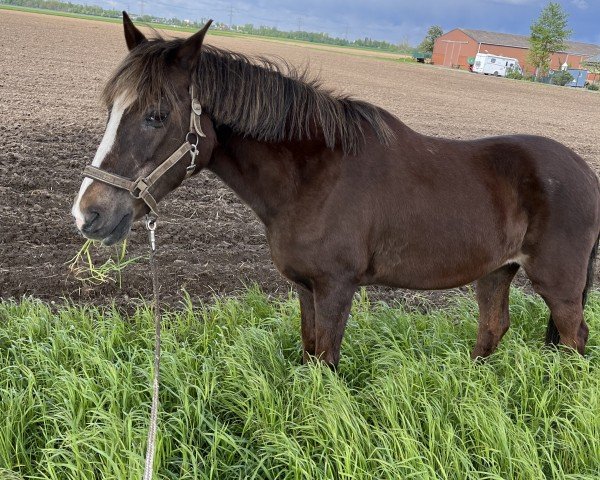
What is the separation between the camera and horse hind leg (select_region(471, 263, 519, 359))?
4207 mm

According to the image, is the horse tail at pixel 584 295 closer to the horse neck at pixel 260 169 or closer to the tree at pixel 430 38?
the horse neck at pixel 260 169

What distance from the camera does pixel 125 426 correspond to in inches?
118

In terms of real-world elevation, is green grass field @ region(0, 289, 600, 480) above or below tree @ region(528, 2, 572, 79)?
below

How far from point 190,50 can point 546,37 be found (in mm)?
92613

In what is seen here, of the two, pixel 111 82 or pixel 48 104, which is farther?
pixel 48 104

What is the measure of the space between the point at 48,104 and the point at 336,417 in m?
15.0

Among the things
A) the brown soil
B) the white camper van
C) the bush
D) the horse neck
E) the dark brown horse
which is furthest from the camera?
the white camper van

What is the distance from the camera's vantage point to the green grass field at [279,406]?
2902 millimetres

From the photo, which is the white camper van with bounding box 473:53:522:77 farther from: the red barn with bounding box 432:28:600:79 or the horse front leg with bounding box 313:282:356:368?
the horse front leg with bounding box 313:282:356:368

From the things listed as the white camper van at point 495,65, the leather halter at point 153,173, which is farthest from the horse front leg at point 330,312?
the white camper van at point 495,65

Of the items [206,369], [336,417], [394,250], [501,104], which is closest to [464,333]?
[394,250]

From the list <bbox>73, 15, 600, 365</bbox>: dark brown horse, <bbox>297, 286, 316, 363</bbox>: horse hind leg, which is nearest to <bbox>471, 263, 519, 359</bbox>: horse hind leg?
<bbox>73, 15, 600, 365</bbox>: dark brown horse

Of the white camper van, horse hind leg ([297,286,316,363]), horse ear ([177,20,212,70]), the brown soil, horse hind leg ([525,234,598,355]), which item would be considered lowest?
the brown soil

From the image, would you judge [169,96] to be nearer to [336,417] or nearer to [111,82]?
[111,82]
